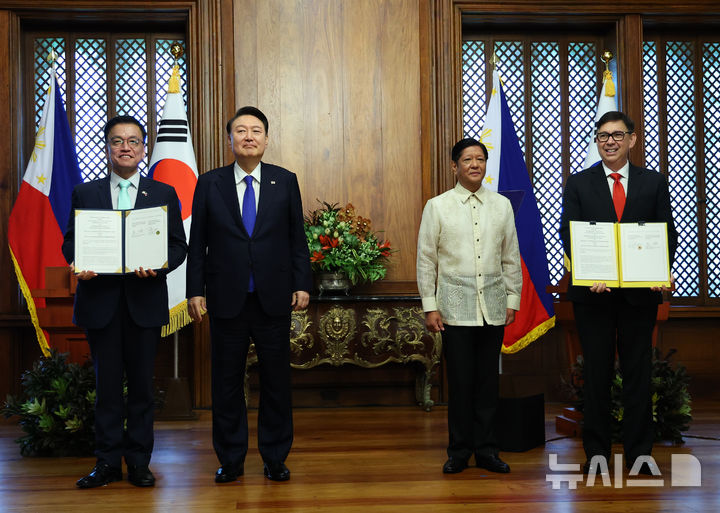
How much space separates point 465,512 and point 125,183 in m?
1.91

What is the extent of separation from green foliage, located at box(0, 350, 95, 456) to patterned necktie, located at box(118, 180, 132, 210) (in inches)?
46.5

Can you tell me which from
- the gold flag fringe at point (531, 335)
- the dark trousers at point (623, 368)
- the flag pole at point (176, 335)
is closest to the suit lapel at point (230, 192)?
the dark trousers at point (623, 368)

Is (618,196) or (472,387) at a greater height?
(618,196)

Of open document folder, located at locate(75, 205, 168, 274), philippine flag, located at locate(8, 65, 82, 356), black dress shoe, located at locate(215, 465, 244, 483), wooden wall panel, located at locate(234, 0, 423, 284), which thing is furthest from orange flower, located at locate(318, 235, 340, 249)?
black dress shoe, located at locate(215, 465, 244, 483)

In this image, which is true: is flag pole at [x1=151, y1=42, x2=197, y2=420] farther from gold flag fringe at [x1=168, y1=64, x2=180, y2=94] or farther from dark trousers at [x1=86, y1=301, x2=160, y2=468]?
dark trousers at [x1=86, y1=301, x2=160, y2=468]

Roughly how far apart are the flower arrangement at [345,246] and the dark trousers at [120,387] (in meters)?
1.97

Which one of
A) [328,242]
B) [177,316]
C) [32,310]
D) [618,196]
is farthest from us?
[328,242]

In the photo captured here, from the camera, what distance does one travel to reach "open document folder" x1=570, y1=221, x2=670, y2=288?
10.3 feet

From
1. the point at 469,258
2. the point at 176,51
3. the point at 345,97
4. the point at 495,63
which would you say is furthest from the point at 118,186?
the point at 495,63

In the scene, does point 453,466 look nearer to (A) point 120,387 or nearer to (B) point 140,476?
(B) point 140,476

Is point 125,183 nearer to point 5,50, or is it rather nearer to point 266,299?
point 266,299

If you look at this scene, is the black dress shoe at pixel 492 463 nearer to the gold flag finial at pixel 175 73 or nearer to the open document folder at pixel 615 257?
the open document folder at pixel 615 257

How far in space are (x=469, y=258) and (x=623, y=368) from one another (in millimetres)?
829

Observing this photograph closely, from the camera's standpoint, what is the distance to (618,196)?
330 cm
